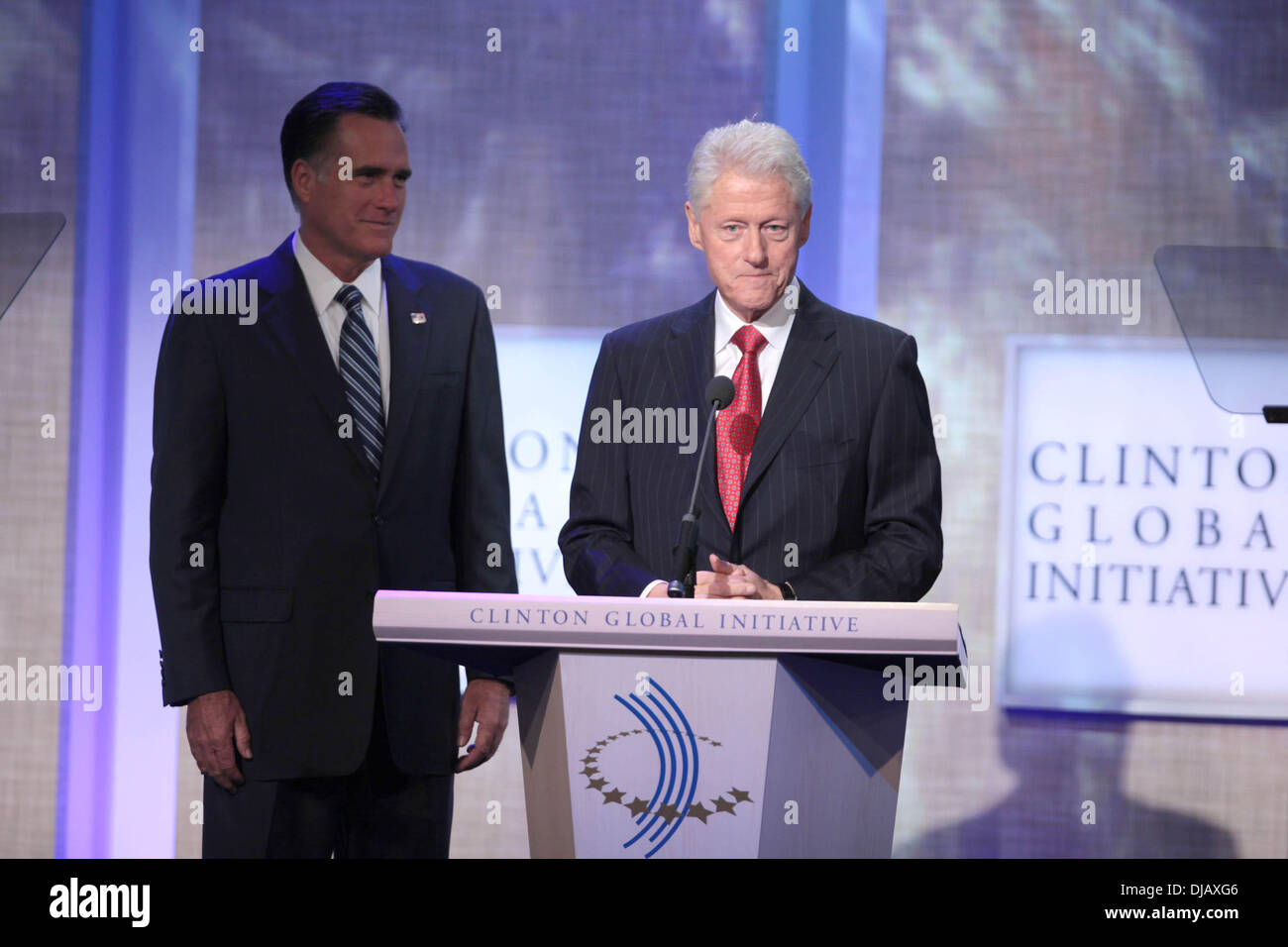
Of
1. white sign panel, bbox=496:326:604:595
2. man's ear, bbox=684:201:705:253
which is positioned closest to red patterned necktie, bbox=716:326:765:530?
man's ear, bbox=684:201:705:253

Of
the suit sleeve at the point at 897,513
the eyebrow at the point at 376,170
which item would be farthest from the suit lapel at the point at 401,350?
the suit sleeve at the point at 897,513

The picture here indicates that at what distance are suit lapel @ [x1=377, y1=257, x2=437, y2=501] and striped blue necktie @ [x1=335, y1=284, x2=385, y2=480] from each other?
1.0 inches

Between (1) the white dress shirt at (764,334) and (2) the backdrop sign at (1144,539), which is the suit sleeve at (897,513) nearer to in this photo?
(1) the white dress shirt at (764,334)

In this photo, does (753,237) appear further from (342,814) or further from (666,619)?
(342,814)

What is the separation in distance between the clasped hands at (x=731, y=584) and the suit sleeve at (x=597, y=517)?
0.92ft

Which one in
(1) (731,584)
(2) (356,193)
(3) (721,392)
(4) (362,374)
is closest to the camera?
(1) (731,584)

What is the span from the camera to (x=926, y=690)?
3947 mm

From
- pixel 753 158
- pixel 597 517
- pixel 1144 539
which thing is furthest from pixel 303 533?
pixel 1144 539

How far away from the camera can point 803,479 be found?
256 cm

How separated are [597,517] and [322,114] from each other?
1245 millimetres

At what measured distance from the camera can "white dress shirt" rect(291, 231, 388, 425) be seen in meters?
3.09

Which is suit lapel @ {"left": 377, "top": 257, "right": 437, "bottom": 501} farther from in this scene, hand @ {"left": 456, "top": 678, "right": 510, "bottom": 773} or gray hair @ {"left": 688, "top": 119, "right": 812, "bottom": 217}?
gray hair @ {"left": 688, "top": 119, "right": 812, "bottom": 217}

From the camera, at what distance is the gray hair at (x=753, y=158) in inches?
106
